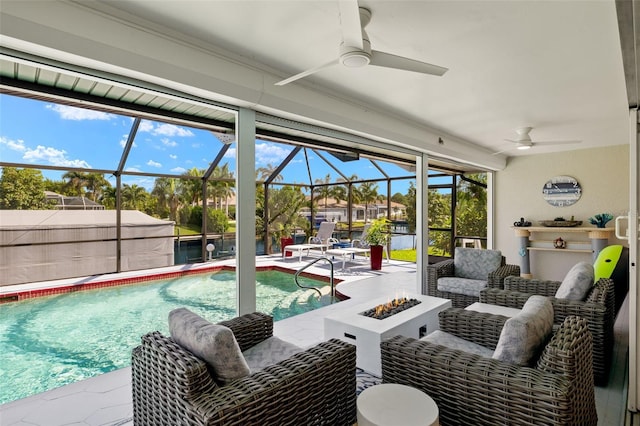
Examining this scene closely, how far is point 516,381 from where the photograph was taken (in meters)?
1.59

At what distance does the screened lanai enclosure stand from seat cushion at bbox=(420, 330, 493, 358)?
2034 mm

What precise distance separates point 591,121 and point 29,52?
5974 mm

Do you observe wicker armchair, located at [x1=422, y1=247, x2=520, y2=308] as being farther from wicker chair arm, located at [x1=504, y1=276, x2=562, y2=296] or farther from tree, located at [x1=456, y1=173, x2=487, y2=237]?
tree, located at [x1=456, y1=173, x2=487, y2=237]

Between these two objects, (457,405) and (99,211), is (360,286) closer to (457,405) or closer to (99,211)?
(457,405)

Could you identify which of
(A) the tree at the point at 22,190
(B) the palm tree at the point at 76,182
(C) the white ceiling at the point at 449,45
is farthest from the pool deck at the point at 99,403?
(B) the palm tree at the point at 76,182

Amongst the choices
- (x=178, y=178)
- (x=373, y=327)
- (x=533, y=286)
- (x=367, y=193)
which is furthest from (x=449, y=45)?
(x=367, y=193)

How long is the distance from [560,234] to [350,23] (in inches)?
275

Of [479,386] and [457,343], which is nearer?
[479,386]

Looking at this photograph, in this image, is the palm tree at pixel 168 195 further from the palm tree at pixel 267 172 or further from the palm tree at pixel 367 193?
the palm tree at pixel 367 193

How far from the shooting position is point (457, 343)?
2.48m

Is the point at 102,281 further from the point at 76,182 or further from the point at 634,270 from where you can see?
the point at 634,270

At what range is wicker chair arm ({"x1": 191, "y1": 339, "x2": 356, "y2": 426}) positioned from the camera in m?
1.43

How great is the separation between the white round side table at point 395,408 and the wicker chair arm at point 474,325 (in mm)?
1098

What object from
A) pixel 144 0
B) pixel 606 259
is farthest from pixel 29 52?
pixel 606 259
